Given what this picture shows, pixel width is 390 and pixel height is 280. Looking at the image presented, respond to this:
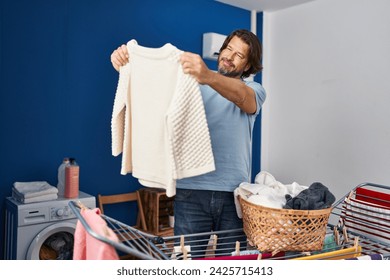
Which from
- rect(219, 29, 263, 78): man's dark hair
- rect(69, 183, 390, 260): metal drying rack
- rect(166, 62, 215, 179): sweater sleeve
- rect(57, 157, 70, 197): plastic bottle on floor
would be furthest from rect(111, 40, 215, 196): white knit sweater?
rect(57, 157, 70, 197): plastic bottle on floor

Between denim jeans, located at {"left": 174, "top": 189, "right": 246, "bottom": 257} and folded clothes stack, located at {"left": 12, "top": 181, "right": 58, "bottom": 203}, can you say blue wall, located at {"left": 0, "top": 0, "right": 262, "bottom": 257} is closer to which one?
folded clothes stack, located at {"left": 12, "top": 181, "right": 58, "bottom": 203}

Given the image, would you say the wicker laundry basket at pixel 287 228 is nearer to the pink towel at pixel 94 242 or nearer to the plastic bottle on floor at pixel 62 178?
the pink towel at pixel 94 242

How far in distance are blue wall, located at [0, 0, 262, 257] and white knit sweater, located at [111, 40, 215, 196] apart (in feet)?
4.83

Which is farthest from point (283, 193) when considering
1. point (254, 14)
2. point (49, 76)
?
point (254, 14)

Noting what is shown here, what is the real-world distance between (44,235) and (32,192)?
0.28 m

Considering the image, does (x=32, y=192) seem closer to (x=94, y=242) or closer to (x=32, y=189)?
(x=32, y=189)

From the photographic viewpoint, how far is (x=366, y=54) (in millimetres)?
3123

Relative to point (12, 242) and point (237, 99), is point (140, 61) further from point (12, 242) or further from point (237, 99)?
point (12, 242)

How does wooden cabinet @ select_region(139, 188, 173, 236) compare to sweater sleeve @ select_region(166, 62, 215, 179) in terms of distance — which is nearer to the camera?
sweater sleeve @ select_region(166, 62, 215, 179)

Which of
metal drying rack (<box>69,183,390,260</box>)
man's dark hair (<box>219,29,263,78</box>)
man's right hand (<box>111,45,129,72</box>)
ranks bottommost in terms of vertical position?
metal drying rack (<box>69,183,390,260</box>)

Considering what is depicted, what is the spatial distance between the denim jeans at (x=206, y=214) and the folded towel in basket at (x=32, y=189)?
122cm

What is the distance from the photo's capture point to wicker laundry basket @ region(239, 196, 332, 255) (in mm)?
1133

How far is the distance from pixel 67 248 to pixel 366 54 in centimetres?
283

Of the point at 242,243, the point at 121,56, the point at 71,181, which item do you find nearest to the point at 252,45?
the point at 121,56
